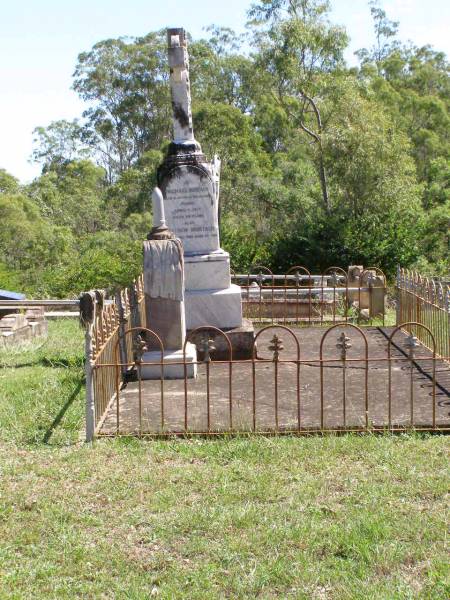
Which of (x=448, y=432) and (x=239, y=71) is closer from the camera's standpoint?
(x=448, y=432)

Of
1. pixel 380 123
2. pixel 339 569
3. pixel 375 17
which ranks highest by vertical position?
pixel 375 17

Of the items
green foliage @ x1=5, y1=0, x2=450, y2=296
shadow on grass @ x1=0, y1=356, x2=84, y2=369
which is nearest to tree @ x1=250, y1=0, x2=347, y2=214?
green foliage @ x1=5, y1=0, x2=450, y2=296

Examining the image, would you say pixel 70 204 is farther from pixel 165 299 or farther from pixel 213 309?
pixel 165 299

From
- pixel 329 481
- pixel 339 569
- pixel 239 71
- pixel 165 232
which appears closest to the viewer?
pixel 339 569

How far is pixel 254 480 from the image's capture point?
512 cm

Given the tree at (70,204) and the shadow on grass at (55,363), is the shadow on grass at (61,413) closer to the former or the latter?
the shadow on grass at (55,363)

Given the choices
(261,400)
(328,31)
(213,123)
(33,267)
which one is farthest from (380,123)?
(261,400)

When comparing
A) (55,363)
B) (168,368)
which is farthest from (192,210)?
(168,368)

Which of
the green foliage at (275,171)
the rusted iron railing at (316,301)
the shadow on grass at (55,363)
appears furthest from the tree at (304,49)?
the shadow on grass at (55,363)

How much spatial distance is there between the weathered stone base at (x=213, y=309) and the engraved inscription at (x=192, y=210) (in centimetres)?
66

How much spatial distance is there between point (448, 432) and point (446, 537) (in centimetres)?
196

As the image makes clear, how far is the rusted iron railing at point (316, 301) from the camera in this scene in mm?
11961

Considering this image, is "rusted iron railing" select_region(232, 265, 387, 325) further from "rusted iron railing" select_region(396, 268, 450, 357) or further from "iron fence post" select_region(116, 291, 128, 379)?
"iron fence post" select_region(116, 291, 128, 379)

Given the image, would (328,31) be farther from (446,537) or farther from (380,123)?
(446,537)
